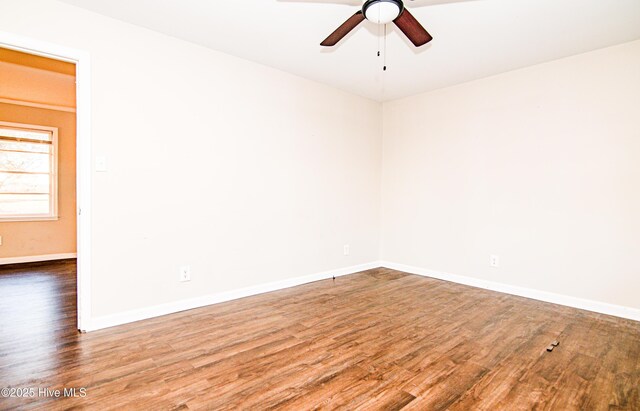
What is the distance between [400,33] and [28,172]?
222 inches

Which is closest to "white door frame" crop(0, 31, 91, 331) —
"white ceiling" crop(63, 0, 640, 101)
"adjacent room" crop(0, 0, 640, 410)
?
"adjacent room" crop(0, 0, 640, 410)

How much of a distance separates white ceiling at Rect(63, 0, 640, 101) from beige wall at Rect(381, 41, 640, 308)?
368 mm

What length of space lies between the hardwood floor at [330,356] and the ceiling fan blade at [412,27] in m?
2.17

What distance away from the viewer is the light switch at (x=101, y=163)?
2.53 m

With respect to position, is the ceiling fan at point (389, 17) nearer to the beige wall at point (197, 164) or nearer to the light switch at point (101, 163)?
the beige wall at point (197, 164)

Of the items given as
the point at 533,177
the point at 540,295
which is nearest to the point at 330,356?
the point at 540,295

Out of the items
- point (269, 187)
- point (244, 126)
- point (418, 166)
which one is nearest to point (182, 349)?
point (269, 187)

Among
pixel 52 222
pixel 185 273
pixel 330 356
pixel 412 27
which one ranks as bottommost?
pixel 330 356

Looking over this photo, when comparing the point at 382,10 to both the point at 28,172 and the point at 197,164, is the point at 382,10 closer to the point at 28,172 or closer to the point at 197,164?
the point at 197,164

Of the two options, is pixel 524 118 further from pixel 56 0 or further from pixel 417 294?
pixel 56 0

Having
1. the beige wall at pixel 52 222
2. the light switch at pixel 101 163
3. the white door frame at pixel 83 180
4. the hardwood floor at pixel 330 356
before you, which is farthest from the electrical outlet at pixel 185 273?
the beige wall at pixel 52 222

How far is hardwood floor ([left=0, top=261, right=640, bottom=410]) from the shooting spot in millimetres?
1692

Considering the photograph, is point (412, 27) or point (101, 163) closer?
point (412, 27)

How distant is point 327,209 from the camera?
4.18 m
